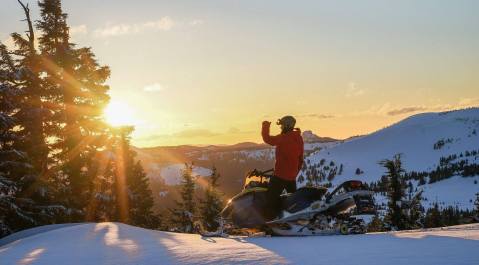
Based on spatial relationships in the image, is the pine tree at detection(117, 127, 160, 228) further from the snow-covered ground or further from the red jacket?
the snow-covered ground

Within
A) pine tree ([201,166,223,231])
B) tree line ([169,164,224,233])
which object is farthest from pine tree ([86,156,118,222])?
pine tree ([201,166,223,231])

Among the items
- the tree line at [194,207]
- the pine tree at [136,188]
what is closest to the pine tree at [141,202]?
the pine tree at [136,188]

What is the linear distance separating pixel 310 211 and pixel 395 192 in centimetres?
3270

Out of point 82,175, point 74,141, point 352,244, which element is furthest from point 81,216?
point 352,244

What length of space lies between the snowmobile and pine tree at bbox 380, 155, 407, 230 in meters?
31.2

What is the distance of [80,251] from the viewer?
7797mm

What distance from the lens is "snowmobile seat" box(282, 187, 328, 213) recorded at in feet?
34.4

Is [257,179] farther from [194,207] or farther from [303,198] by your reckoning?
[194,207]

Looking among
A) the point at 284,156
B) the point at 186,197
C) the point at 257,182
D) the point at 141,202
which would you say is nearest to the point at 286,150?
the point at 284,156

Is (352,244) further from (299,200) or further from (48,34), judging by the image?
(48,34)

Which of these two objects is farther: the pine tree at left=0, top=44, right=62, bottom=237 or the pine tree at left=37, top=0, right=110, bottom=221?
the pine tree at left=37, top=0, right=110, bottom=221

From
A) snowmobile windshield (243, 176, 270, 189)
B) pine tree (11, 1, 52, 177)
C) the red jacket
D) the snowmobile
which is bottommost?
the snowmobile

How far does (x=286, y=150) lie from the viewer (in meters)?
10.9

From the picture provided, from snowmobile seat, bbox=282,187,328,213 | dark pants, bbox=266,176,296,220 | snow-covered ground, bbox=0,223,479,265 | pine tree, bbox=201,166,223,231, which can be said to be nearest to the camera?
snow-covered ground, bbox=0,223,479,265
